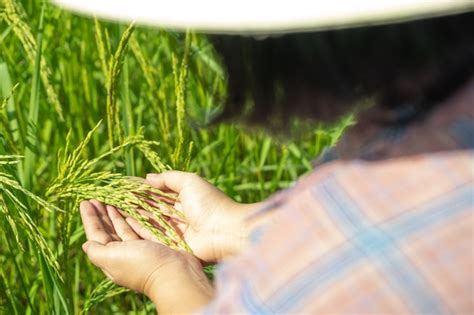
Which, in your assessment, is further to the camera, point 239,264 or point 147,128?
point 147,128

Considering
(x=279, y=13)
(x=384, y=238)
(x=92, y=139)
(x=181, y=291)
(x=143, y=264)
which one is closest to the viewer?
(x=279, y=13)

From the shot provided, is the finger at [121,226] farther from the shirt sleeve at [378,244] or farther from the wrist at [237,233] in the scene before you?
the shirt sleeve at [378,244]

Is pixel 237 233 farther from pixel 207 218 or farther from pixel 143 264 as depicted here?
pixel 143 264

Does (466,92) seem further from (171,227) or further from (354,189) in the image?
(171,227)

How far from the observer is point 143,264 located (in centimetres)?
200


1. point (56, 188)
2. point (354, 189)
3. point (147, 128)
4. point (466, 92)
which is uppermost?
point (466, 92)

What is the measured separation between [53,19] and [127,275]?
1.09m

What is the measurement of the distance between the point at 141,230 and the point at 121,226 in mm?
36

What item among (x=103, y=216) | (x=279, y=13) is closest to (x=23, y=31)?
(x=103, y=216)

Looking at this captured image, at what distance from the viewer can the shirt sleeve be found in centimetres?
138

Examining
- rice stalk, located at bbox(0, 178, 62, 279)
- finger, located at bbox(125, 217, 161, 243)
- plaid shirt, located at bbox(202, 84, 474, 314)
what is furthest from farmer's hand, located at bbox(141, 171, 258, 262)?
plaid shirt, located at bbox(202, 84, 474, 314)

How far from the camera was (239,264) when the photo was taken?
150cm

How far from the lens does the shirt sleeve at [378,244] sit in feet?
4.51

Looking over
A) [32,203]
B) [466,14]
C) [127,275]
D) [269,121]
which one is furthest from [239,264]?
[32,203]
